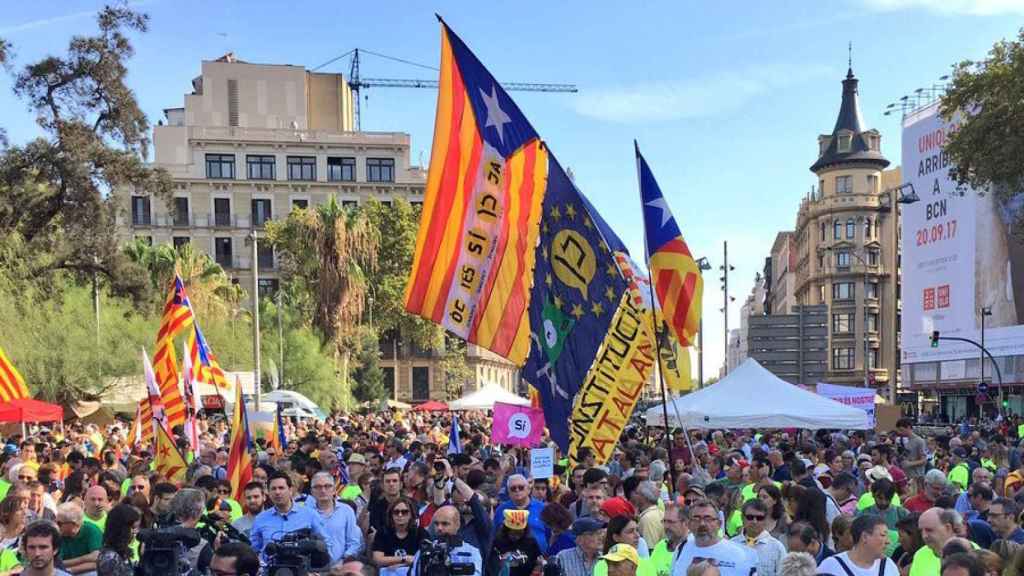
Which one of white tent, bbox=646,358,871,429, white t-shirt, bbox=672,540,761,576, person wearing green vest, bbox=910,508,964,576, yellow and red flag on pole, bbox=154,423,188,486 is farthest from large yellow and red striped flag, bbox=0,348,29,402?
person wearing green vest, bbox=910,508,964,576

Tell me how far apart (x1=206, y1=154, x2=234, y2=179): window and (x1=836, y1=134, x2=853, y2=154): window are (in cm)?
5117

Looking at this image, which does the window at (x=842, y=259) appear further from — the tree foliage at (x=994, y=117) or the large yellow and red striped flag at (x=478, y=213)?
the large yellow and red striped flag at (x=478, y=213)

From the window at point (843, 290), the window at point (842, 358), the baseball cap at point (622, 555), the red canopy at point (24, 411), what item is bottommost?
the window at point (842, 358)

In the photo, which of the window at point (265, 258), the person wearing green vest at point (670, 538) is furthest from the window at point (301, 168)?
the person wearing green vest at point (670, 538)

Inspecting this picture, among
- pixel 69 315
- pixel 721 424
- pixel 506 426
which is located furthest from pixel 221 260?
pixel 506 426

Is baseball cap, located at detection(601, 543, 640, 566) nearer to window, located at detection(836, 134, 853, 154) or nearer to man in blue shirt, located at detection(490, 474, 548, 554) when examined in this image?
man in blue shirt, located at detection(490, 474, 548, 554)

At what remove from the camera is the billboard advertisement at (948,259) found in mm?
60656

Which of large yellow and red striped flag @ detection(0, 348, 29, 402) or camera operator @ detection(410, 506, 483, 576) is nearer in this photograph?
camera operator @ detection(410, 506, 483, 576)

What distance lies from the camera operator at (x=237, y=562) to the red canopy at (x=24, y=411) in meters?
14.4

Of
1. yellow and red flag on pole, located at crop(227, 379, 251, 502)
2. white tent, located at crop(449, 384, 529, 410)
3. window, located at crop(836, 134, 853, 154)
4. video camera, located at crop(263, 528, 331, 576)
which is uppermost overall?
window, located at crop(836, 134, 853, 154)

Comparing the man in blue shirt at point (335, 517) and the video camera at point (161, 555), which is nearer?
the video camera at point (161, 555)

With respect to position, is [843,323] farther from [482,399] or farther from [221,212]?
[482,399]

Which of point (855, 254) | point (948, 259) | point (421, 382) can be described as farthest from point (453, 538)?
point (855, 254)

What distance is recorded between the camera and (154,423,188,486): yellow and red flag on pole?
1272cm
